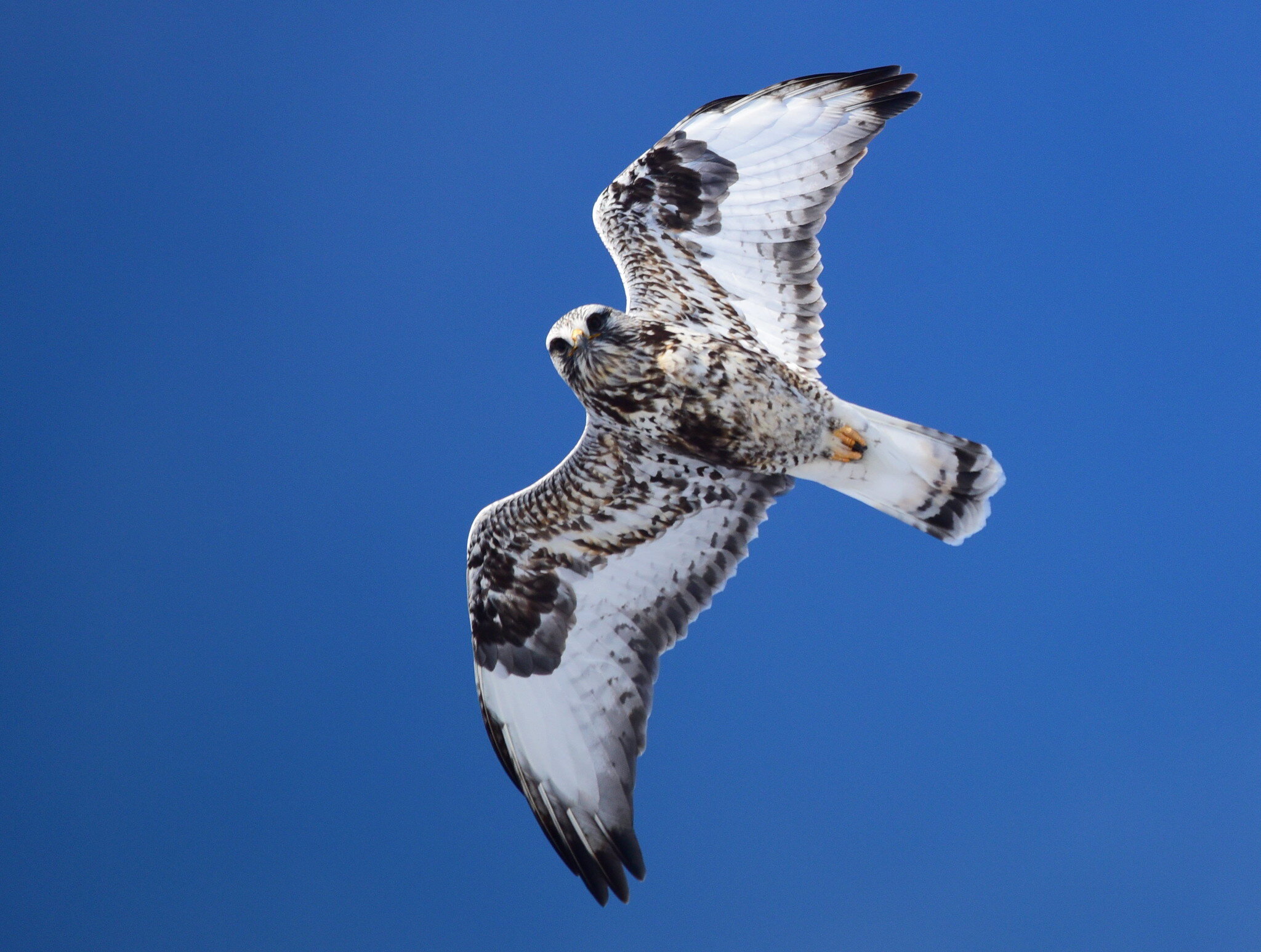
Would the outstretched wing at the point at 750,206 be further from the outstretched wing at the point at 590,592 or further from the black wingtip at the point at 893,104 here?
the outstretched wing at the point at 590,592

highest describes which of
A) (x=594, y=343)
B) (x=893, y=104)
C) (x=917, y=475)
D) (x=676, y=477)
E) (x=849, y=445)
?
(x=893, y=104)

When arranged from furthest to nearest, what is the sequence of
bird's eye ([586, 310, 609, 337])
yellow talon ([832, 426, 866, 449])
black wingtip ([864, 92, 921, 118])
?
black wingtip ([864, 92, 921, 118])
yellow talon ([832, 426, 866, 449])
bird's eye ([586, 310, 609, 337])

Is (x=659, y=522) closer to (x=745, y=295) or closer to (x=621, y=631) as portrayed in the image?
(x=621, y=631)

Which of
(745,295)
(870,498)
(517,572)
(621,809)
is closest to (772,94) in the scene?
(745,295)

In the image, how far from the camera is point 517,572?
296 centimetres

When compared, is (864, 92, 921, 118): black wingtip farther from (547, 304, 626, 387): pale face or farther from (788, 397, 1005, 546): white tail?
(547, 304, 626, 387): pale face

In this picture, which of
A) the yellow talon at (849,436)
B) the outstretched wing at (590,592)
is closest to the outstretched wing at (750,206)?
the yellow talon at (849,436)

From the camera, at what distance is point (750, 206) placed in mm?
3016

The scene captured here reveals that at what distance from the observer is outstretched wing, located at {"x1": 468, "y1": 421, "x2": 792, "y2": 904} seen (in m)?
2.89

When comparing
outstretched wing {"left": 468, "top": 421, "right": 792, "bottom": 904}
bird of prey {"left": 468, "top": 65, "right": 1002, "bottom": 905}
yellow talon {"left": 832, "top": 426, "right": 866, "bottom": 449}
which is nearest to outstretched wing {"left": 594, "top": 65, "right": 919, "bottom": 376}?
bird of prey {"left": 468, "top": 65, "right": 1002, "bottom": 905}

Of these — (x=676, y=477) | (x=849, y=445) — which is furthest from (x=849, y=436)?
(x=676, y=477)

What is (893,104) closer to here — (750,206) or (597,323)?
(750,206)

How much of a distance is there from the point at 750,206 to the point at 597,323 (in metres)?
0.62

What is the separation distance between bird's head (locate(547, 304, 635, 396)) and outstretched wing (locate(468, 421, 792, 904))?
190 mm
